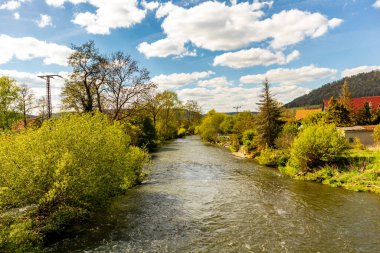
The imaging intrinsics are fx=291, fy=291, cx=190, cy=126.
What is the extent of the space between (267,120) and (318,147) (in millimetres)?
14884

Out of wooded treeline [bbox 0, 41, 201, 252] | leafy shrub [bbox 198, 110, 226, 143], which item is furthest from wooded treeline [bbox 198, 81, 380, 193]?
leafy shrub [bbox 198, 110, 226, 143]

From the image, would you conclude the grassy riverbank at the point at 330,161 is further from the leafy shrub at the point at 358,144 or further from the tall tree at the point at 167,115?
the tall tree at the point at 167,115

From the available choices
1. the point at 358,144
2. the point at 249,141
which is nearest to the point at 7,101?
the point at 249,141

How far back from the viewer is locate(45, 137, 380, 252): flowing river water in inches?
539

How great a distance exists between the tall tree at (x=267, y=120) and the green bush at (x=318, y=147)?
12525mm

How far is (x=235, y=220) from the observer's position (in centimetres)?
1697

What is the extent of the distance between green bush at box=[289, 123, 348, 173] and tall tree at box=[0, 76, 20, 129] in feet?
138

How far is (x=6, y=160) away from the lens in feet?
43.4

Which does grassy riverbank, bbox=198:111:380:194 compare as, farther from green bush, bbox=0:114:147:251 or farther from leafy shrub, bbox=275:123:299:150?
green bush, bbox=0:114:147:251

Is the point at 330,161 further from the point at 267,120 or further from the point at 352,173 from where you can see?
the point at 267,120

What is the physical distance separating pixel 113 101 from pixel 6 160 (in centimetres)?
2098

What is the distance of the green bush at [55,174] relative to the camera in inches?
514

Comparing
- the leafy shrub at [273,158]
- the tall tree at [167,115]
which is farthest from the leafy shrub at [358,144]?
the tall tree at [167,115]

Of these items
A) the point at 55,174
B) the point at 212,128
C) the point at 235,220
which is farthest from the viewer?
the point at 212,128
